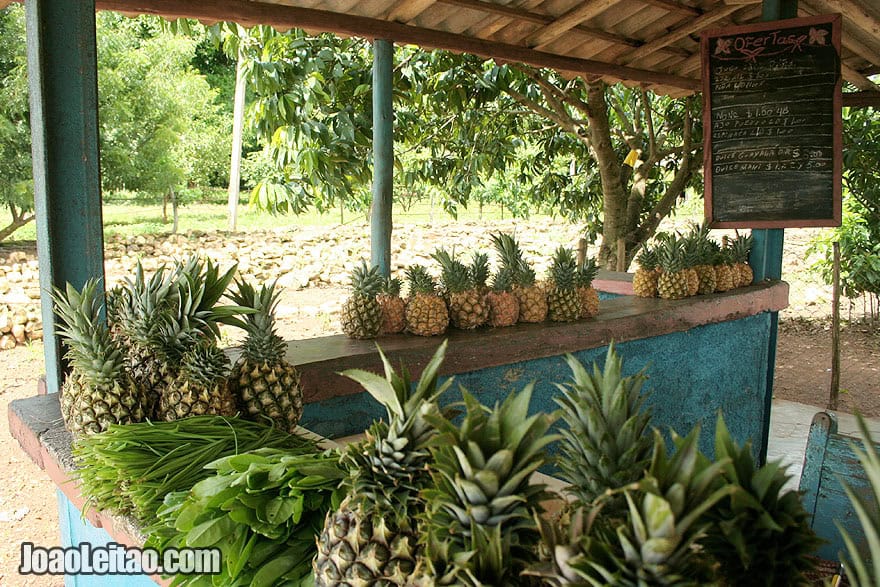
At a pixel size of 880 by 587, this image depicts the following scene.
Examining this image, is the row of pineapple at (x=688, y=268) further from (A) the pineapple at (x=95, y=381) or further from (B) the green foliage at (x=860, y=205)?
(B) the green foliage at (x=860, y=205)

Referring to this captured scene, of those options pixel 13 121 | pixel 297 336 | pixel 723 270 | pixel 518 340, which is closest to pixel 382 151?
pixel 518 340

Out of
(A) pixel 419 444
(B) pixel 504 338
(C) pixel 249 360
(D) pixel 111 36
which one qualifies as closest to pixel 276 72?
(B) pixel 504 338

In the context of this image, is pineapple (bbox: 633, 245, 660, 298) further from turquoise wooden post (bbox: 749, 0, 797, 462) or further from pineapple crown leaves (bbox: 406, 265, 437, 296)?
pineapple crown leaves (bbox: 406, 265, 437, 296)

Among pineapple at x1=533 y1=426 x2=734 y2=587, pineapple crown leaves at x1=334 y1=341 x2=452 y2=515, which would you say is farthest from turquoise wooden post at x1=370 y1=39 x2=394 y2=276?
pineapple at x1=533 y1=426 x2=734 y2=587

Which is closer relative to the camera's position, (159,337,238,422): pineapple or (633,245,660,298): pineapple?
(159,337,238,422): pineapple

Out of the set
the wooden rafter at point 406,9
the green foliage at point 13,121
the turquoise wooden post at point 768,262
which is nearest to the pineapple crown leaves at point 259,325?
the wooden rafter at point 406,9

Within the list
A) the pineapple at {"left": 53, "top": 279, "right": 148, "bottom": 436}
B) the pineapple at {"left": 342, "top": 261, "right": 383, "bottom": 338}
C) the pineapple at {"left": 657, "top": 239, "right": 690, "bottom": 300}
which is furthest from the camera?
the pineapple at {"left": 657, "top": 239, "right": 690, "bottom": 300}

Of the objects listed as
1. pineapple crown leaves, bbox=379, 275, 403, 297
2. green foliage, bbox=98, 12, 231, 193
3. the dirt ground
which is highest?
green foliage, bbox=98, 12, 231, 193

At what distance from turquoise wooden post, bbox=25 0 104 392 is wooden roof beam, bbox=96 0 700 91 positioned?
101 cm

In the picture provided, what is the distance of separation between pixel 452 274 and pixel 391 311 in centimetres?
35

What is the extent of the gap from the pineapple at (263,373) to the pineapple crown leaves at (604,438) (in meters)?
1.14

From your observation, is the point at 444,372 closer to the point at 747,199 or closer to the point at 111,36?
the point at 747,199

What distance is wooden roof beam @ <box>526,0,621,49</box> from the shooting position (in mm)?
4094

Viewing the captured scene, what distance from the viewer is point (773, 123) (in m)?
4.34
